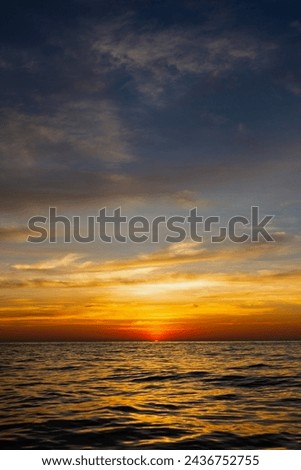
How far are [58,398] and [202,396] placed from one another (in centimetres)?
700

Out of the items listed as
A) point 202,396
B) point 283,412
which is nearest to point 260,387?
point 202,396

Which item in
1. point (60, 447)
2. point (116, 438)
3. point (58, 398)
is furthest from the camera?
point (58, 398)

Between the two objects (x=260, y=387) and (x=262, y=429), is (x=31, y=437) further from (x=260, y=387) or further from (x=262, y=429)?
(x=260, y=387)

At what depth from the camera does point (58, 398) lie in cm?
2134

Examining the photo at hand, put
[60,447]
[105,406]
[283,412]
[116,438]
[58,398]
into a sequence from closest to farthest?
[60,447], [116,438], [283,412], [105,406], [58,398]
